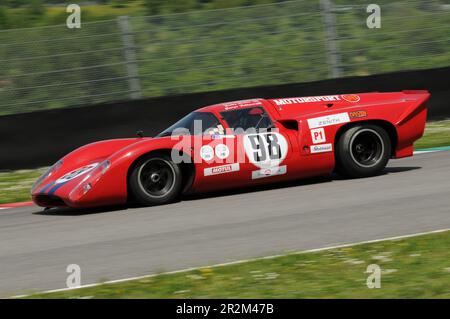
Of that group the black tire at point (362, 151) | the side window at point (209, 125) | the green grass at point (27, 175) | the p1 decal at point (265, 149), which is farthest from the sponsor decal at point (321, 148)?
the green grass at point (27, 175)

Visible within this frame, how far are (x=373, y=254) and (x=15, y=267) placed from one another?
2896 mm

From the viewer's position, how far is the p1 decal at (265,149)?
31.2 feet

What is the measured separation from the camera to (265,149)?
9539 millimetres

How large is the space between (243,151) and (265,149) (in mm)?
256

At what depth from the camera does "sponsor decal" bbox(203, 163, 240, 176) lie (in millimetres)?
9398

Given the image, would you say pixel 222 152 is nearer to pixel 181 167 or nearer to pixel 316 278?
pixel 181 167

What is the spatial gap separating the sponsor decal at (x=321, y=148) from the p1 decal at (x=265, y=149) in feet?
1.07

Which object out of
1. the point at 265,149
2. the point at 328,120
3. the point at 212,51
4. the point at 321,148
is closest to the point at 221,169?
the point at 265,149

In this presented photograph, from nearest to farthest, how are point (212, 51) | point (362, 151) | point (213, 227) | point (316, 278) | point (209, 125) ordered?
point (316, 278) → point (213, 227) → point (209, 125) → point (362, 151) → point (212, 51)

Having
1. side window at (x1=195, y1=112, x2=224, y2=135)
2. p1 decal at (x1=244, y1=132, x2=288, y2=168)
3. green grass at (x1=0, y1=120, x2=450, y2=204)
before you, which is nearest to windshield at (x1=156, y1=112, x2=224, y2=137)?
side window at (x1=195, y1=112, x2=224, y2=135)

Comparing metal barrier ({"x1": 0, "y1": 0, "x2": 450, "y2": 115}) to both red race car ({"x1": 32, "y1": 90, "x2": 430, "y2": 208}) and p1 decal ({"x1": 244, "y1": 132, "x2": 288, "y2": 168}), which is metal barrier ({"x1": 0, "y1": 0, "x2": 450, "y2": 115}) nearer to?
red race car ({"x1": 32, "y1": 90, "x2": 430, "y2": 208})

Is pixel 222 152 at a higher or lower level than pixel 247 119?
lower
